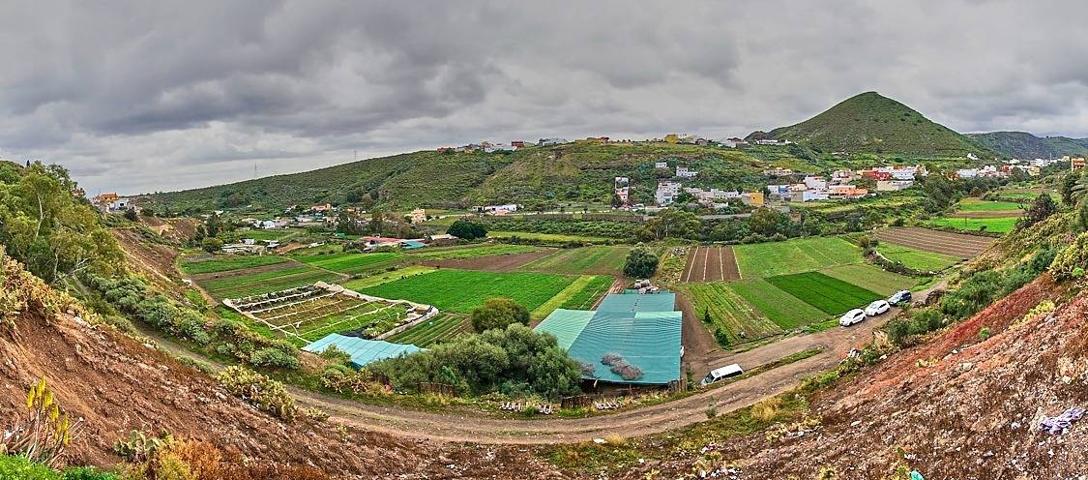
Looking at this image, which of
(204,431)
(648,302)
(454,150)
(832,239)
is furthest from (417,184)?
(204,431)

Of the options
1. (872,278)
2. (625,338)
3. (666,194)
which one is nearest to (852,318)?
(625,338)

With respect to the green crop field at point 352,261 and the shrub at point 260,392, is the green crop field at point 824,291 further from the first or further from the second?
the green crop field at point 352,261

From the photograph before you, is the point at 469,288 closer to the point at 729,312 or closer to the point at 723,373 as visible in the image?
the point at 729,312

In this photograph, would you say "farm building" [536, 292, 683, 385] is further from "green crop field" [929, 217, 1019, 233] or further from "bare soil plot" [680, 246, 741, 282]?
"green crop field" [929, 217, 1019, 233]

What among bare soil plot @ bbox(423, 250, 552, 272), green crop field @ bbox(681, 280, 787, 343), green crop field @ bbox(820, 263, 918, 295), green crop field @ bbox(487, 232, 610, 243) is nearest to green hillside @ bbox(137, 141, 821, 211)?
green crop field @ bbox(487, 232, 610, 243)

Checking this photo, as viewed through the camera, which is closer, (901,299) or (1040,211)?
(901,299)

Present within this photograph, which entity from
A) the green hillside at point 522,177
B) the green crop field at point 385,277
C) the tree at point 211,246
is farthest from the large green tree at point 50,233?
the green hillside at point 522,177

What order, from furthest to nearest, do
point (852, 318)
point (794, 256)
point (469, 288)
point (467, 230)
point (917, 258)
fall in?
point (467, 230), point (794, 256), point (469, 288), point (917, 258), point (852, 318)

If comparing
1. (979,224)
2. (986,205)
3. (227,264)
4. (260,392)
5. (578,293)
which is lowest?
(578,293)

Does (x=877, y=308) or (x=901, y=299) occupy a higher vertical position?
(x=901, y=299)
